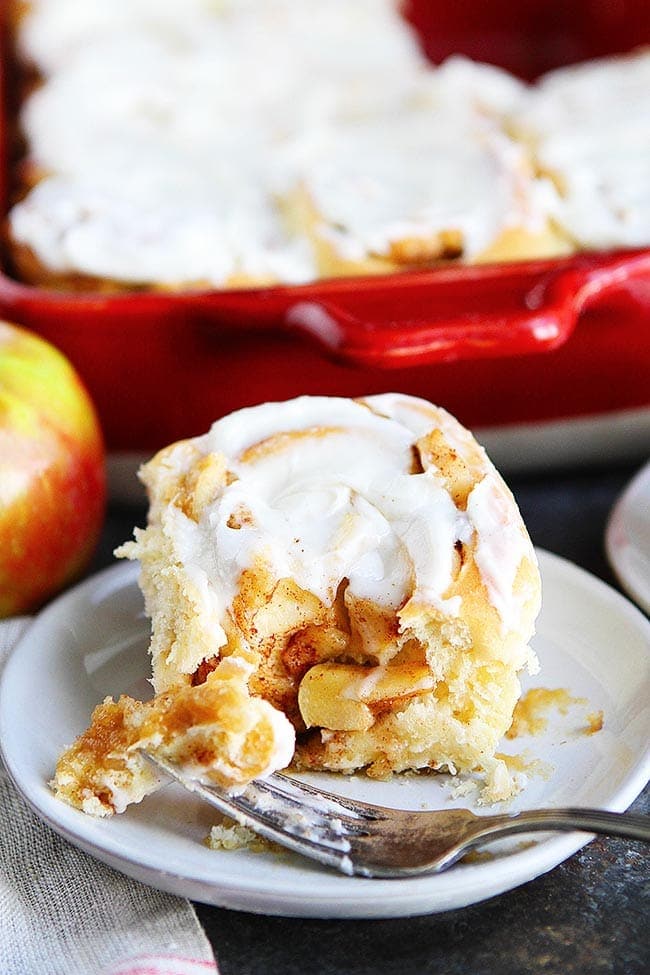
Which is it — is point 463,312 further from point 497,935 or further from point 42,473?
point 497,935

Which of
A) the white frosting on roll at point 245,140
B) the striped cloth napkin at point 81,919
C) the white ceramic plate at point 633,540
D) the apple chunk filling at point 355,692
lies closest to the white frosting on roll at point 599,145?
the white frosting on roll at point 245,140

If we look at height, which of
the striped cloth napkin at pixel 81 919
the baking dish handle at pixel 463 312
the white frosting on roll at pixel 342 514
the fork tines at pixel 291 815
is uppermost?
the baking dish handle at pixel 463 312

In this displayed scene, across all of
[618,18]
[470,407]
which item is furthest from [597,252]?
[618,18]

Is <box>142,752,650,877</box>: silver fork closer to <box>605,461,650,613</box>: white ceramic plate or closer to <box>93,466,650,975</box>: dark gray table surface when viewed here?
<box>93,466,650,975</box>: dark gray table surface

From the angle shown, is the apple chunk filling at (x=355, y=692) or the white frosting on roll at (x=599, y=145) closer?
the apple chunk filling at (x=355, y=692)

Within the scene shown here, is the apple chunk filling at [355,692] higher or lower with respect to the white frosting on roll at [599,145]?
lower

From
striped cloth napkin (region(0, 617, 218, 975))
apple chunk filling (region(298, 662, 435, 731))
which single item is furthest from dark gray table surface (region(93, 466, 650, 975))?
apple chunk filling (region(298, 662, 435, 731))

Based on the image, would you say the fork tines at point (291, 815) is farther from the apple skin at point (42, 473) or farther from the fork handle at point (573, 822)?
the apple skin at point (42, 473)

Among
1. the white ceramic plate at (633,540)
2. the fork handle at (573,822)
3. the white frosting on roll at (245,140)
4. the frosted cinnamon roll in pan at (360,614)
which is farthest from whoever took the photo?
the white frosting on roll at (245,140)
